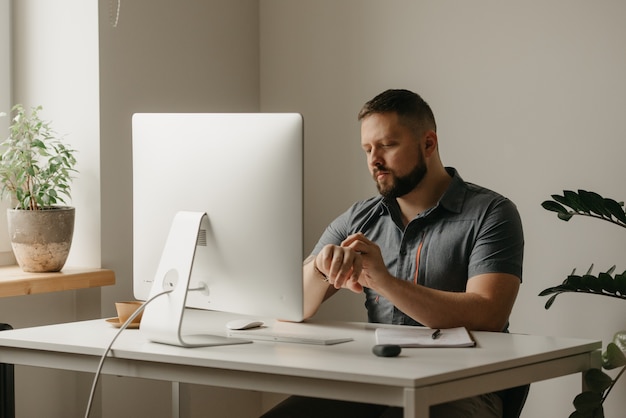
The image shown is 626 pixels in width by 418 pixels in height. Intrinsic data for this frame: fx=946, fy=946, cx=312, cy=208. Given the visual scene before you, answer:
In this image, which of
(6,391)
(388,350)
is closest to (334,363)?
(388,350)

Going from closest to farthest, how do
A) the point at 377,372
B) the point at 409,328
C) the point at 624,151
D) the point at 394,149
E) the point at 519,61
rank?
the point at 377,372, the point at 409,328, the point at 394,149, the point at 624,151, the point at 519,61

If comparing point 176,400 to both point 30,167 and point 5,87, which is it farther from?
point 5,87

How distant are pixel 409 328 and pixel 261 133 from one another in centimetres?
65

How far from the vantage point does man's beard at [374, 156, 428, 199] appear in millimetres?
2625

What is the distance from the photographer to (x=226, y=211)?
2.05 metres

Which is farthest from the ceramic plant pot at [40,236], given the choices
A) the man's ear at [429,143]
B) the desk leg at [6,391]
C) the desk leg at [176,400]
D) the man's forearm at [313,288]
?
the man's ear at [429,143]

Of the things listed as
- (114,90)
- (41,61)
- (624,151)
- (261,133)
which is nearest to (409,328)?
(261,133)

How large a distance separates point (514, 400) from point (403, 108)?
0.85 m

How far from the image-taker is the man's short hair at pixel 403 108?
2629mm

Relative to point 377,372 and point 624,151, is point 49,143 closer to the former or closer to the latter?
point 377,372

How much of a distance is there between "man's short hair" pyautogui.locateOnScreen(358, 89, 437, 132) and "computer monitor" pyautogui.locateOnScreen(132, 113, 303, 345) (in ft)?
2.28

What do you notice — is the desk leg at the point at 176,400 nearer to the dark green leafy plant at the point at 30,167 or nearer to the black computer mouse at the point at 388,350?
the dark green leafy plant at the point at 30,167

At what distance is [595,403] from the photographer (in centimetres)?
235

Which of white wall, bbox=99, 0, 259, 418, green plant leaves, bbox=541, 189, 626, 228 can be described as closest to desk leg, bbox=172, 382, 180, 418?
white wall, bbox=99, 0, 259, 418
